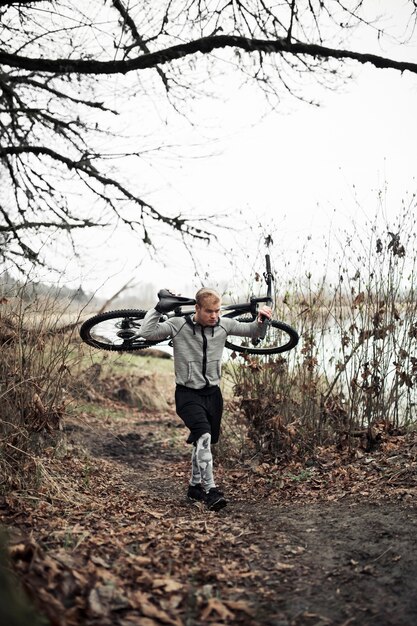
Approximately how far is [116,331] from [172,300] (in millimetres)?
1052

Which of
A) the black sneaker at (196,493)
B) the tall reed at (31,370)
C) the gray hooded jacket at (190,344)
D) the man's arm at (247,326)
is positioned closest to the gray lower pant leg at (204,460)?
the black sneaker at (196,493)

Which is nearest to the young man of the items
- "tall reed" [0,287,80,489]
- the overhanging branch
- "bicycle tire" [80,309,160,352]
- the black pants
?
the black pants

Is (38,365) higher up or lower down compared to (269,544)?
higher up

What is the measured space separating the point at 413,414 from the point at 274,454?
174 cm

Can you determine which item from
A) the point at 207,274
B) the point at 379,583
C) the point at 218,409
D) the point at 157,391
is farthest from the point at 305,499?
the point at 157,391

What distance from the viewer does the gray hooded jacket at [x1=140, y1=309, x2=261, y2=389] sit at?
5.66 metres

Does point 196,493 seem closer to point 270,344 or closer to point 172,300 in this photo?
point 172,300

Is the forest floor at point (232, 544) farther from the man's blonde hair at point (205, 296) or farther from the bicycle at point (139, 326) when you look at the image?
the man's blonde hair at point (205, 296)

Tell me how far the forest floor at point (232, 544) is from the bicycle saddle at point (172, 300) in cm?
178

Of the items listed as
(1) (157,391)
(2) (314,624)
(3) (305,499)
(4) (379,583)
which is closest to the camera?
(2) (314,624)

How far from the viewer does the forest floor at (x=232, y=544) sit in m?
3.02

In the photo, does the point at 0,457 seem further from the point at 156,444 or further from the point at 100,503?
the point at 156,444

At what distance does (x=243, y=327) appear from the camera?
5.91 meters

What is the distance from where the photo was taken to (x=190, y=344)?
223 inches
